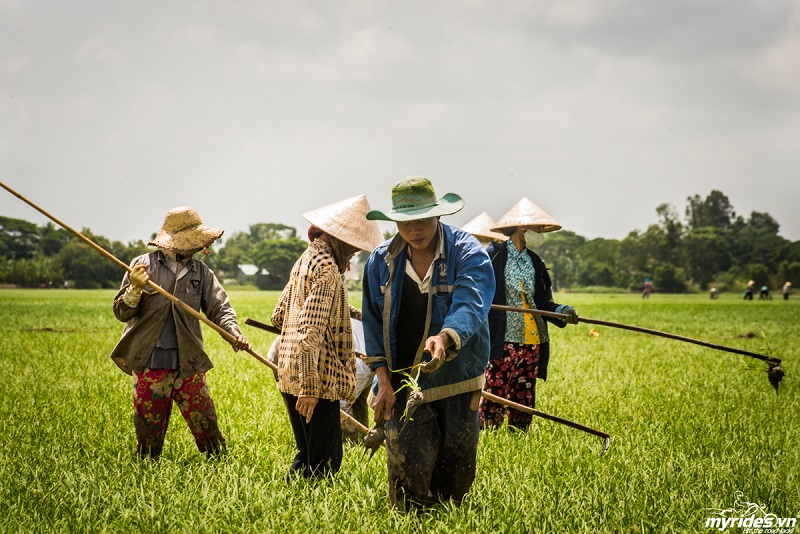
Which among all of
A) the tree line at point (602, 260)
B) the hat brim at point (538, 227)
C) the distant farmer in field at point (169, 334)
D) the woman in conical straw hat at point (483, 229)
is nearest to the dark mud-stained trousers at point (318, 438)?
the distant farmer in field at point (169, 334)

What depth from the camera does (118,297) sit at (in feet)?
13.8

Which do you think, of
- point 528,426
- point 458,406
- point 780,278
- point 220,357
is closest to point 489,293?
point 458,406

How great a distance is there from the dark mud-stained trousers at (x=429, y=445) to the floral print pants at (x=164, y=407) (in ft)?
5.52

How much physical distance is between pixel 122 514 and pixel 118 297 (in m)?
1.43

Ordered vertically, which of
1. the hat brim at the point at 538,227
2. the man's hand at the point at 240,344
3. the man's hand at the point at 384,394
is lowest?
the man's hand at the point at 384,394

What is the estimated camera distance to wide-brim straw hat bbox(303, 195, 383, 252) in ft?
11.7

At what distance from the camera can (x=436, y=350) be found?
2.67 metres

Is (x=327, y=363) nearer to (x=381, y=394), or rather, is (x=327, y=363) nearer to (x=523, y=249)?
(x=381, y=394)

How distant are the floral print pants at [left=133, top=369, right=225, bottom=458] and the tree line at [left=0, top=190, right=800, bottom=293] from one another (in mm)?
68622

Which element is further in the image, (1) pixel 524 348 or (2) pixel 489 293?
(1) pixel 524 348

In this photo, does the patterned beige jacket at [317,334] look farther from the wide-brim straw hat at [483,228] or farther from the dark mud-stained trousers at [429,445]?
the wide-brim straw hat at [483,228]

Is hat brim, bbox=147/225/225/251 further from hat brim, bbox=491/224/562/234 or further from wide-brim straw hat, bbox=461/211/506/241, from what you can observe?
wide-brim straw hat, bbox=461/211/506/241

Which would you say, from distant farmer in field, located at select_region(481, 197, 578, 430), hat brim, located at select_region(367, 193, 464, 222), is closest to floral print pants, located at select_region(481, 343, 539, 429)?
distant farmer in field, located at select_region(481, 197, 578, 430)

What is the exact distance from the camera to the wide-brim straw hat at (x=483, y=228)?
6.52 m
